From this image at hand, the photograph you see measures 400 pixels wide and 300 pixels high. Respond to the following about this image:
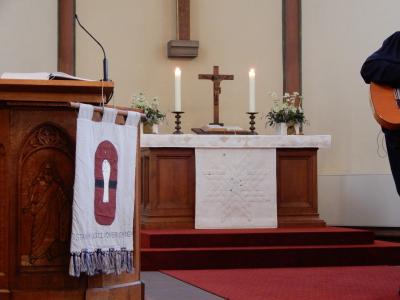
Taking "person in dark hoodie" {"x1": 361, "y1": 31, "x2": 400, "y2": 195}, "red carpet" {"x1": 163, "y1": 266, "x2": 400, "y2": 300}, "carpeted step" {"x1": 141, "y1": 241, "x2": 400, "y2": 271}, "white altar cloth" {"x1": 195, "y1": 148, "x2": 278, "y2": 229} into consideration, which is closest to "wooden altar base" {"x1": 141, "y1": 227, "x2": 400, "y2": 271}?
"carpeted step" {"x1": 141, "y1": 241, "x2": 400, "y2": 271}

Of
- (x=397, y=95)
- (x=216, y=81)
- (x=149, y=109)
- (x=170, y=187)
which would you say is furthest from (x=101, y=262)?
(x=216, y=81)


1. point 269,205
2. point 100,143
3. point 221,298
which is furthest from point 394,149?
point 269,205

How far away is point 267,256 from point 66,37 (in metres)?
3.32

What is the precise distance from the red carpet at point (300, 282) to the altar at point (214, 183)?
1042 millimetres

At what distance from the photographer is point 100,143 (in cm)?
324

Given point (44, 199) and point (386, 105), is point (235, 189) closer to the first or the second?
point (386, 105)

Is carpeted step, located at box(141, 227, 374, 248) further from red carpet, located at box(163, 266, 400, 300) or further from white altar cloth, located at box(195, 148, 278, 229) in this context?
red carpet, located at box(163, 266, 400, 300)

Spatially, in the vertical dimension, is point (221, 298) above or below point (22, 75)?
below

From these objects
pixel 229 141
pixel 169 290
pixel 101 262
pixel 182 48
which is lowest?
pixel 169 290

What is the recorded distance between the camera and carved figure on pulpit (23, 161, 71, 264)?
10.6 feet

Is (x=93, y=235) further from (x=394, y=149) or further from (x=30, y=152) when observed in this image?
(x=394, y=149)

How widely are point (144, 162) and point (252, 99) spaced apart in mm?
1162

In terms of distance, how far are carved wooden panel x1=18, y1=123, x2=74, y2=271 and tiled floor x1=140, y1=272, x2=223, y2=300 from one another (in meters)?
1.09

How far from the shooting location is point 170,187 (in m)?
6.66
